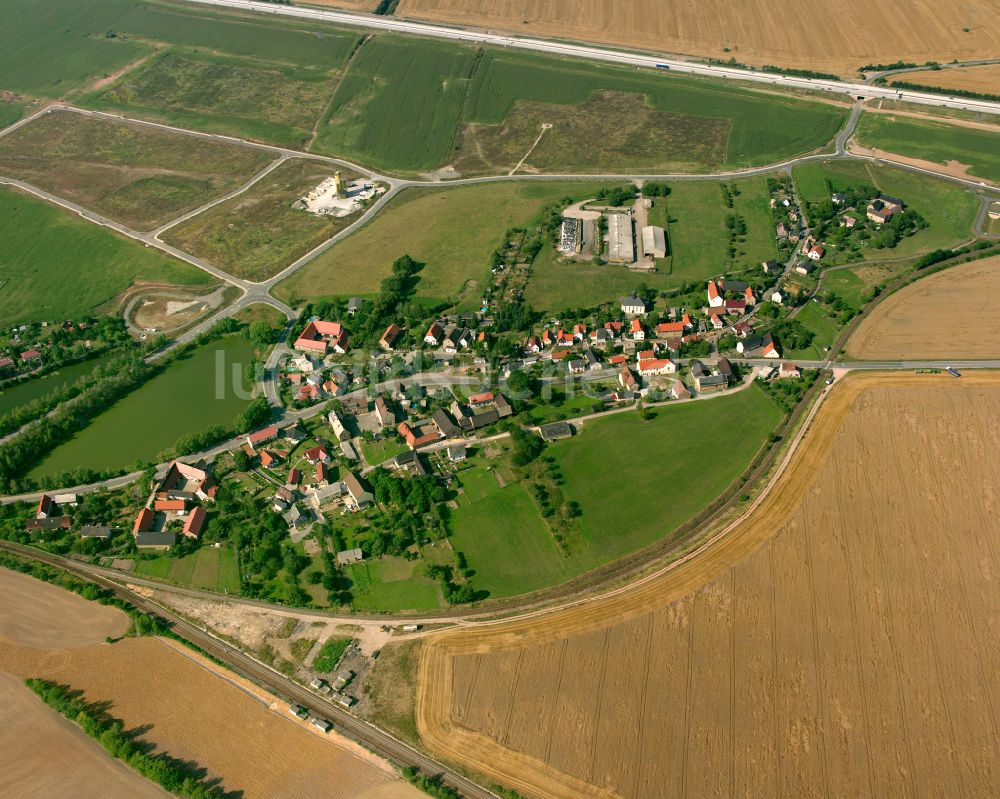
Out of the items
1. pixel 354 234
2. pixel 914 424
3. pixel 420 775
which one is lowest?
pixel 420 775

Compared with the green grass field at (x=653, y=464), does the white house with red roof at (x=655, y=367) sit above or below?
above

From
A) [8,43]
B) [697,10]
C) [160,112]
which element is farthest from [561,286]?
[8,43]

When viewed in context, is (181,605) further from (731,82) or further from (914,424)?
(731,82)

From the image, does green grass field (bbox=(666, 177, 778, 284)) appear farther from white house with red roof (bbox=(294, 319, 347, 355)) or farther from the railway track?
the railway track


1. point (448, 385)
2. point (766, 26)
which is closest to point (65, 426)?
point (448, 385)

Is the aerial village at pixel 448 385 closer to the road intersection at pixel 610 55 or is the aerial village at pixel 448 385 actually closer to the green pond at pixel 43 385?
the green pond at pixel 43 385

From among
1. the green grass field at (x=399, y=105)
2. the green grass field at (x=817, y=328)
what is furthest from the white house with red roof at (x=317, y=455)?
the green grass field at (x=399, y=105)

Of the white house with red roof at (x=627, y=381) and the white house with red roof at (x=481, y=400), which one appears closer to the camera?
the white house with red roof at (x=481, y=400)
